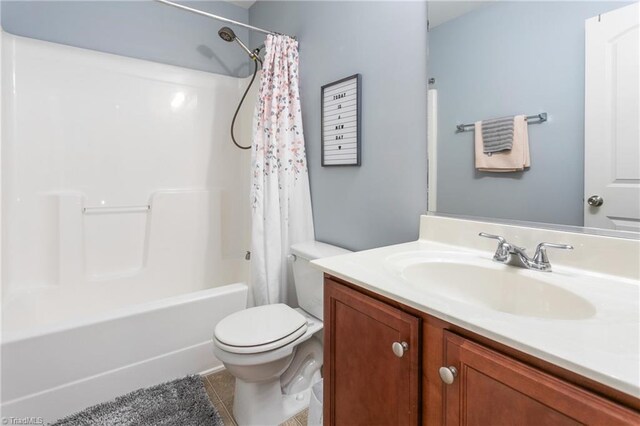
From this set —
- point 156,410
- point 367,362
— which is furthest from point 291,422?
point 367,362

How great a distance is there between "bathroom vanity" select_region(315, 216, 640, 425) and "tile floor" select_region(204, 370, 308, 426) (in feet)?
1.88

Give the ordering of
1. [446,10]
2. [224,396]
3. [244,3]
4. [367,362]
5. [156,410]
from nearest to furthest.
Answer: [367,362], [446,10], [156,410], [224,396], [244,3]

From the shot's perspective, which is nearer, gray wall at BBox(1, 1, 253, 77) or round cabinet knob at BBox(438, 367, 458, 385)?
round cabinet knob at BBox(438, 367, 458, 385)

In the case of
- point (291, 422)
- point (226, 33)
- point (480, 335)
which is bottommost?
point (291, 422)

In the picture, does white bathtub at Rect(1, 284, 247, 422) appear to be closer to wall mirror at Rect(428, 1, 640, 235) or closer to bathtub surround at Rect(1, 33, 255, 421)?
bathtub surround at Rect(1, 33, 255, 421)

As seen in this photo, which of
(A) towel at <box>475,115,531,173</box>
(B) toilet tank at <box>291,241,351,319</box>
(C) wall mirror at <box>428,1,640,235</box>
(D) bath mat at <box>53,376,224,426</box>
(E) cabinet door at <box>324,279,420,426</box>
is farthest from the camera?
(B) toilet tank at <box>291,241,351,319</box>

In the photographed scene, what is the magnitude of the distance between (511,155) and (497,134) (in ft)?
0.28

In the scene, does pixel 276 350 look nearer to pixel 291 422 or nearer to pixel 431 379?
pixel 291 422

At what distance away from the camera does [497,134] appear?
3.59 feet

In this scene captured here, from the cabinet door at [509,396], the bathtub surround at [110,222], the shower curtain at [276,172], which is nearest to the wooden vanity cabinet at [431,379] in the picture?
the cabinet door at [509,396]

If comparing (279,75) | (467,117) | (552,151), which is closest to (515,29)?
(467,117)

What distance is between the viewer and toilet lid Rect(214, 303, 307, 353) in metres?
1.26

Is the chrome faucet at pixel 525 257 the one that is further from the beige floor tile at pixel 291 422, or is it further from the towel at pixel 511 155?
the beige floor tile at pixel 291 422

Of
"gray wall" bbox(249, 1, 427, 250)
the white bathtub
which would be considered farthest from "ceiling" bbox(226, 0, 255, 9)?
the white bathtub
